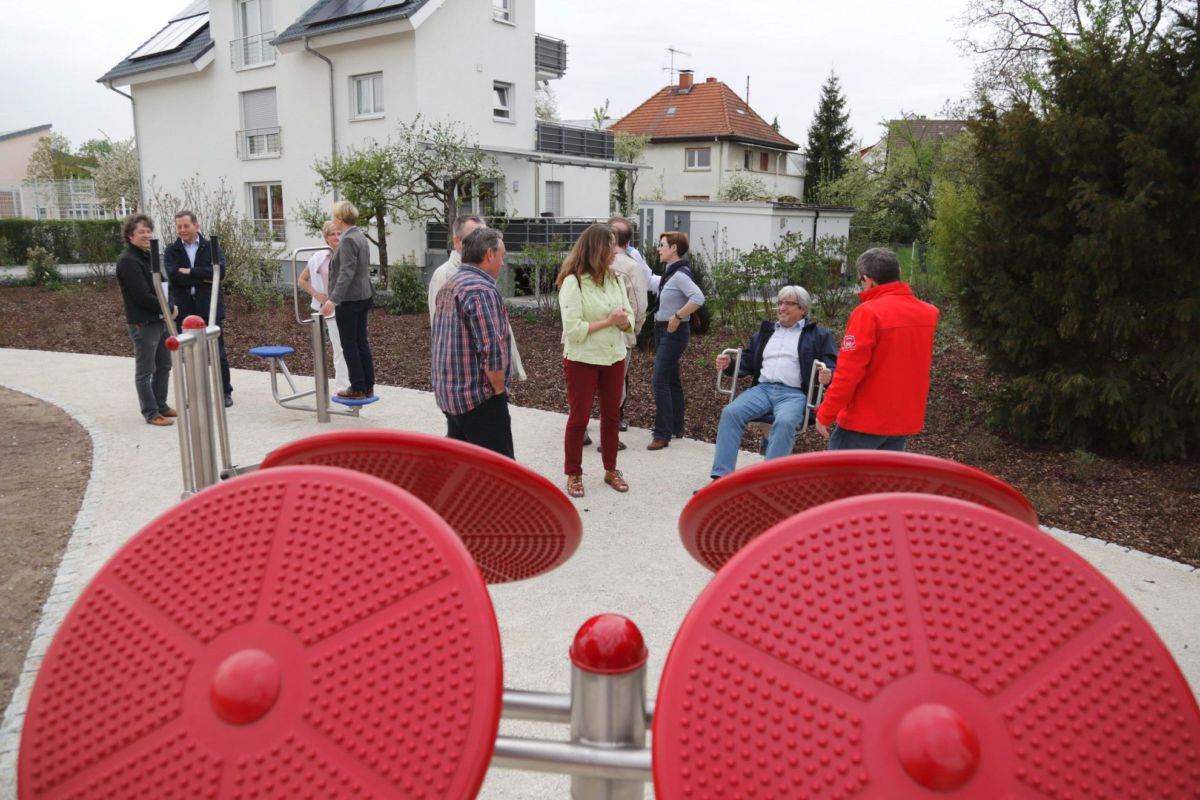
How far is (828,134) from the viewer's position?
56719 millimetres

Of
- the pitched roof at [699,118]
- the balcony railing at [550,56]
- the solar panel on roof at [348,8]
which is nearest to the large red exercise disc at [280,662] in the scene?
the solar panel on roof at [348,8]

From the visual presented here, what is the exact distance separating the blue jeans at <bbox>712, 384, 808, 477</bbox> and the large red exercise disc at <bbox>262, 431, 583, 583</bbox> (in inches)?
150

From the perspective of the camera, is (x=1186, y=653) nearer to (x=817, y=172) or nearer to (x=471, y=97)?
(x=471, y=97)

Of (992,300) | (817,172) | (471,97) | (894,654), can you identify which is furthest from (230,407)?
(817,172)

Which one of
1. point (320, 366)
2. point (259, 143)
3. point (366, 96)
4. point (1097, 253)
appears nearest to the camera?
point (1097, 253)

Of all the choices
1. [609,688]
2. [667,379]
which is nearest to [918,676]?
[609,688]

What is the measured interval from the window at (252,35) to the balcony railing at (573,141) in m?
8.51

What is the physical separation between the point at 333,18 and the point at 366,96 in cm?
213

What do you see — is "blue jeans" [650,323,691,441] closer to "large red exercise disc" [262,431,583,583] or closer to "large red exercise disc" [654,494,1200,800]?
"large red exercise disc" [262,431,583,583]

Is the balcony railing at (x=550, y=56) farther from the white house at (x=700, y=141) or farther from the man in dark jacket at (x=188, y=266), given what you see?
the man in dark jacket at (x=188, y=266)

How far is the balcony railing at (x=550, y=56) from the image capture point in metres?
28.6

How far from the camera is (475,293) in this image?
4461 mm

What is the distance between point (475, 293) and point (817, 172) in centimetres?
5437

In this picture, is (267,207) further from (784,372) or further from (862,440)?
(862,440)
